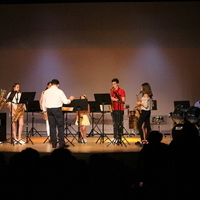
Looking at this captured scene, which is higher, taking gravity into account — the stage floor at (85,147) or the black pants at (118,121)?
the black pants at (118,121)

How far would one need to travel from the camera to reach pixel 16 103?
1052 cm

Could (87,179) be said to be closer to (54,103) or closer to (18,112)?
(54,103)

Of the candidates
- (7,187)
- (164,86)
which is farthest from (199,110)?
(7,187)

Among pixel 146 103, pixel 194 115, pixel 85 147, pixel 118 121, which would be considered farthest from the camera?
pixel 118 121

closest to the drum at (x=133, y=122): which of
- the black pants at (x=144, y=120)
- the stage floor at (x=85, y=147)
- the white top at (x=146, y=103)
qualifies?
the stage floor at (x=85, y=147)

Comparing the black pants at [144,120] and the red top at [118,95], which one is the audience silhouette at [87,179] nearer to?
the black pants at [144,120]

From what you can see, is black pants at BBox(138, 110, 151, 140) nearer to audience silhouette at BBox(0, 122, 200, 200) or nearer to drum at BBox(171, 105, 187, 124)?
drum at BBox(171, 105, 187, 124)

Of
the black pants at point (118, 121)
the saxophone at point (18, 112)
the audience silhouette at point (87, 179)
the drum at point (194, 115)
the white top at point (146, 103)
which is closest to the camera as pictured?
the audience silhouette at point (87, 179)

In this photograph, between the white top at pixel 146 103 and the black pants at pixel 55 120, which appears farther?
the white top at pixel 146 103

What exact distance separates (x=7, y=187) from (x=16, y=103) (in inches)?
298

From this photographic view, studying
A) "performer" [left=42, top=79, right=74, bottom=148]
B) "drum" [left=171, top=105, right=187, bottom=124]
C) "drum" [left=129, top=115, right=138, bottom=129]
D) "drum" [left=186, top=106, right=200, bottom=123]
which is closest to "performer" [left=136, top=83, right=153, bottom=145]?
"drum" [left=171, top=105, right=187, bottom=124]

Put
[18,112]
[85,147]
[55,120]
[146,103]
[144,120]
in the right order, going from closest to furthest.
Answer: [55,120]
[85,147]
[146,103]
[144,120]
[18,112]

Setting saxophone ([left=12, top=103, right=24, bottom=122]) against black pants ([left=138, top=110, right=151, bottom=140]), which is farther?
saxophone ([left=12, top=103, right=24, bottom=122])

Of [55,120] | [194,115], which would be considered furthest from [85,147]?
[194,115]
